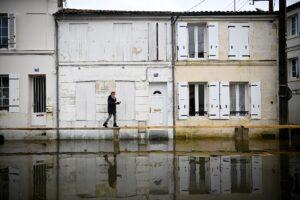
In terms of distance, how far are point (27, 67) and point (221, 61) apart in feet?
31.6

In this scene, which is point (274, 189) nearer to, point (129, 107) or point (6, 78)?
point (129, 107)

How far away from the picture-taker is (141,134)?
1705cm

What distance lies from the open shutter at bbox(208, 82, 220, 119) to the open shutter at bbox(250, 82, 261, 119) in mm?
1717

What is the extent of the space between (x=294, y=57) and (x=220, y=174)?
1413cm

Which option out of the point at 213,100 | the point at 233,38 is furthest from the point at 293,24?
the point at 213,100

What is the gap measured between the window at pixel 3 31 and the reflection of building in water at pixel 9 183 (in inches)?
392

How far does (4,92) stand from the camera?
1747cm

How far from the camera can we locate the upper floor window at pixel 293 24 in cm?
1978

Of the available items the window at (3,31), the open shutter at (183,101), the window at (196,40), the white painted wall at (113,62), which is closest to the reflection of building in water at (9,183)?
the white painted wall at (113,62)

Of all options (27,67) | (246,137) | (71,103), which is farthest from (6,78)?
(246,137)

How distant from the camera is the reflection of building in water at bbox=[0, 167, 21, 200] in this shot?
6.44 meters

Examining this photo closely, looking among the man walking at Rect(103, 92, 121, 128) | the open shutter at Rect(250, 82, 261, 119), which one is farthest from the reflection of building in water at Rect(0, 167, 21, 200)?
the open shutter at Rect(250, 82, 261, 119)

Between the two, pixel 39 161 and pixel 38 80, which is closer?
pixel 39 161

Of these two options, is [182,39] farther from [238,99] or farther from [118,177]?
[118,177]
